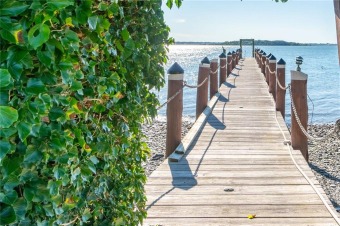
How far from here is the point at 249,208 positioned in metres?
3.62

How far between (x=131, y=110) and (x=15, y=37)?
1.02 m

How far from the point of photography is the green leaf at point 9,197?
1208 mm

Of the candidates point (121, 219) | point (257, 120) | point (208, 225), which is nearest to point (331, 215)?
point (208, 225)

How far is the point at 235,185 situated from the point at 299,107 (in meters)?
2.39

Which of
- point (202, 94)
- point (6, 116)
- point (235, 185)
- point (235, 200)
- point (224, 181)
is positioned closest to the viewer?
point (6, 116)

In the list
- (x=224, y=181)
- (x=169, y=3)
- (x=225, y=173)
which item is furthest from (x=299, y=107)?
(x=169, y=3)

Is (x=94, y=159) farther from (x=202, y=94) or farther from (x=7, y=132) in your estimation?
(x=202, y=94)

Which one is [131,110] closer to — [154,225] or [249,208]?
[154,225]

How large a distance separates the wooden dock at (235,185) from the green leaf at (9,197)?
226cm

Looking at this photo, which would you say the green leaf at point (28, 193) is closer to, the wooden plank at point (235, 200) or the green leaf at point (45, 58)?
the green leaf at point (45, 58)

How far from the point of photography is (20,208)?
4.22ft

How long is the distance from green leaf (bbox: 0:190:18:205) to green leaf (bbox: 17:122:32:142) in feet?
0.53

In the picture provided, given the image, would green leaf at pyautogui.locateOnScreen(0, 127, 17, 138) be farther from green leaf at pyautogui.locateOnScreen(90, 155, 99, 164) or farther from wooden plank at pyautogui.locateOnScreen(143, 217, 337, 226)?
wooden plank at pyautogui.locateOnScreen(143, 217, 337, 226)

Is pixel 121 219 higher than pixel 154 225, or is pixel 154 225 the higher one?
pixel 121 219
